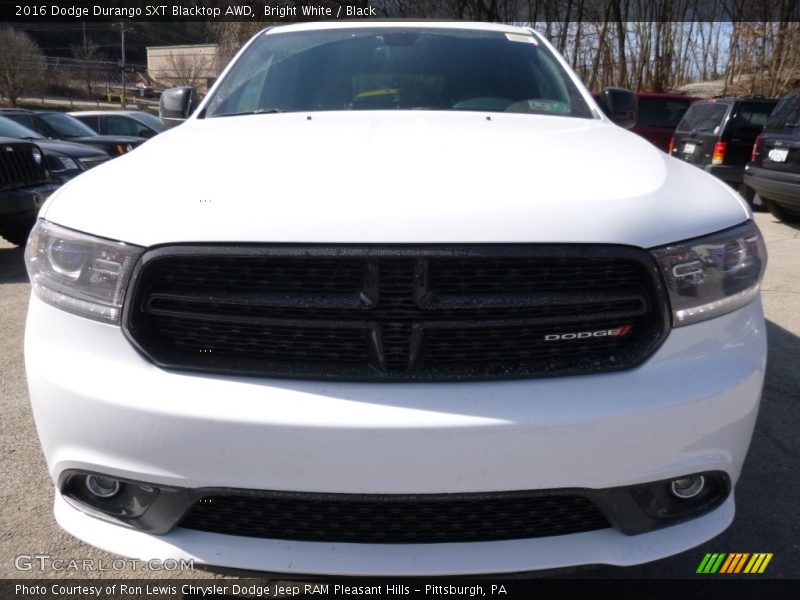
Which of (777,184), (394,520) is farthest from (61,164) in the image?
(777,184)

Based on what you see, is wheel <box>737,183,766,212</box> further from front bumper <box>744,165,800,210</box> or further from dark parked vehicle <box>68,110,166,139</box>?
dark parked vehicle <box>68,110,166,139</box>

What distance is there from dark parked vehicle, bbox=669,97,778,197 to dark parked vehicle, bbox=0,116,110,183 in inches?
346

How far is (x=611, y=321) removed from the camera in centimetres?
169

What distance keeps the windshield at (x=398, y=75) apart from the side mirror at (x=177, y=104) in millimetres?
404

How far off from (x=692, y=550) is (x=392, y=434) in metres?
1.41

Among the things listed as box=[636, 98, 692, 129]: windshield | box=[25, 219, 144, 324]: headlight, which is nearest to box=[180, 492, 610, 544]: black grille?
box=[25, 219, 144, 324]: headlight

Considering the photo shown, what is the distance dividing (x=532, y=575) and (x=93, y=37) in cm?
8800

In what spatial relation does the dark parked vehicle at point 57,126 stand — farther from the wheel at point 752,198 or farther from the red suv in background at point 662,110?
the wheel at point 752,198

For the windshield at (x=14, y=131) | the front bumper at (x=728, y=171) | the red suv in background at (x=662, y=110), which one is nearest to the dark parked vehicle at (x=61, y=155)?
the windshield at (x=14, y=131)

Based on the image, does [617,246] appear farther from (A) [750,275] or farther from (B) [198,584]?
(B) [198,584]

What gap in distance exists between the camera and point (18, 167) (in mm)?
6824

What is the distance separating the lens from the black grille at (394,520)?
5.48 feet

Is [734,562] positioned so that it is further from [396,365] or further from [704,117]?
[704,117]

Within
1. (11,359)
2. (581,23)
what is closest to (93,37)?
(581,23)
